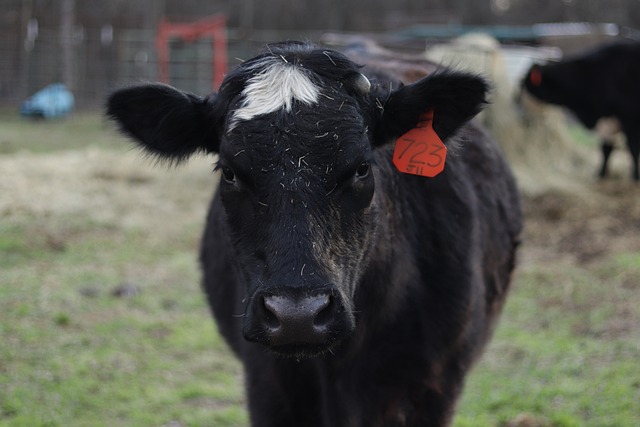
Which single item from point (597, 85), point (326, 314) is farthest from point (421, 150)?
point (597, 85)

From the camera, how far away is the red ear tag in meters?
2.72

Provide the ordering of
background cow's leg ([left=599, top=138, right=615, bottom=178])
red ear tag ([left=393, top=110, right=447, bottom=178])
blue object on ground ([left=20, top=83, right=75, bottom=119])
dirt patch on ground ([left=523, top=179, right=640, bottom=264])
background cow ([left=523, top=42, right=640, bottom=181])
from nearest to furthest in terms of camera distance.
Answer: red ear tag ([left=393, top=110, right=447, bottom=178]) → dirt patch on ground ([left=523, top=179, right=640, bottom=264]) → background cow's leg ([left=599, top=138, right=615, bottom=178]) → background cow ([left=523, top=42, right=640, bottom=181]) → blue object on ground ([left=20, top=83, right=75, bottom=119])

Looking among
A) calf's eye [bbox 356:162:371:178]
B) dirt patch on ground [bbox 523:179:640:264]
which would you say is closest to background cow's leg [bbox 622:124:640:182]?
dirt patch on ground [bbox 523:179:640:264]

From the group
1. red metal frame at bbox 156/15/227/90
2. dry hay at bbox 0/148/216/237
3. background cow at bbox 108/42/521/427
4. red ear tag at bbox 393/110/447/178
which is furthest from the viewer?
red metal frame at bbox 156/15/227/90

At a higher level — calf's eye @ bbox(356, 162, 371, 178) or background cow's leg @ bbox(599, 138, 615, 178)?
calf's eye @ bbox(356, 162, 371, 178)

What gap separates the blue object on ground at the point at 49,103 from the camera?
19.0 m

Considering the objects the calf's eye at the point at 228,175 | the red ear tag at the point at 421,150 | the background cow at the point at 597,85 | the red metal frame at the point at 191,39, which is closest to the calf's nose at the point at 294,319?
the calf's eye at the point at 228,175

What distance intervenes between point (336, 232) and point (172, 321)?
12.5ft

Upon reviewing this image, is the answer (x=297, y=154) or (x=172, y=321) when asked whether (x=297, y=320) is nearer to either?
(x=297, y=154)

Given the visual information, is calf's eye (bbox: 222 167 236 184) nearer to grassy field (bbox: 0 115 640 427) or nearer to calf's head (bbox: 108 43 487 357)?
calf's head (bbox: 108 43 487 357)

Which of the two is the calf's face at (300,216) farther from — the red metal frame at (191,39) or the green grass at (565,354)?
the red metal frame at (191,39)

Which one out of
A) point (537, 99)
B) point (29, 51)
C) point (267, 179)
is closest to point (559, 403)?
point (267, 179)

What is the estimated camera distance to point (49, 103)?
19297mm

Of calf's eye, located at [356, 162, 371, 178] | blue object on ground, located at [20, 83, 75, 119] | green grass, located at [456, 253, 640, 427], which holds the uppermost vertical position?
calf's eye, located at [356, 162, 371, 178]
